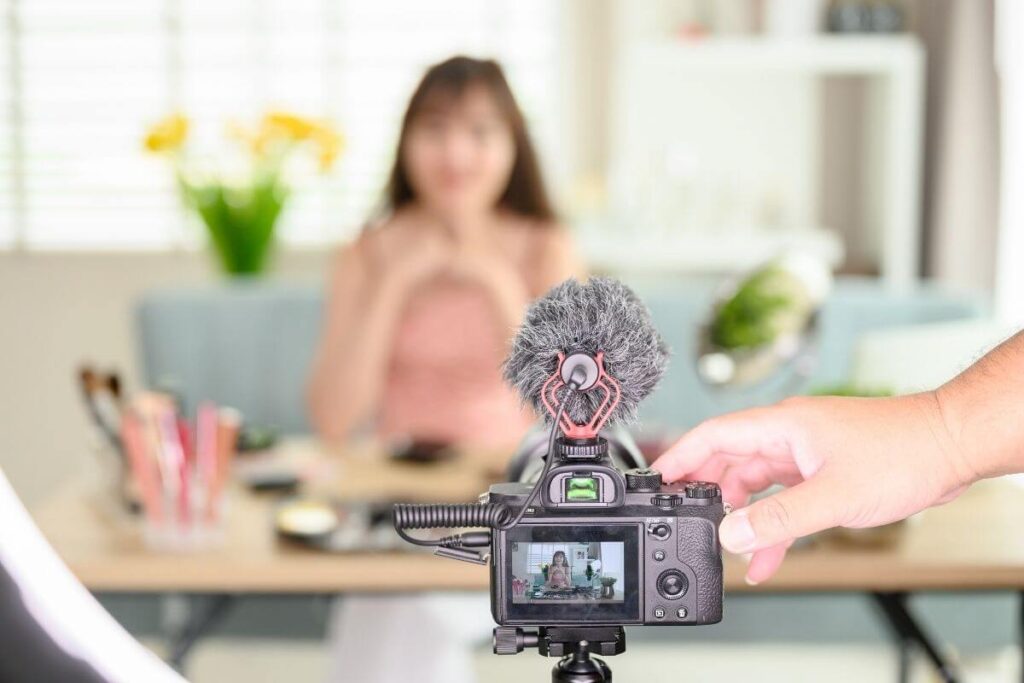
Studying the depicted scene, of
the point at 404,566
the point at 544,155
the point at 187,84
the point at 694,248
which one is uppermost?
the point at 187,84

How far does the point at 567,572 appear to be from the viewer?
582mm

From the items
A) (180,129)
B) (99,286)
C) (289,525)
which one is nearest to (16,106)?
(99,286)

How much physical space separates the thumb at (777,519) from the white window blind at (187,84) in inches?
122

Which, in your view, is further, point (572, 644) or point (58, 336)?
point (58, 336)

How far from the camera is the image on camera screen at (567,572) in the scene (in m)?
0.58

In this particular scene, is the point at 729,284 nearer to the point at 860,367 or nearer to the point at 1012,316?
the point at 860,367

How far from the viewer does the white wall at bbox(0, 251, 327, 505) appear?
3686 mm

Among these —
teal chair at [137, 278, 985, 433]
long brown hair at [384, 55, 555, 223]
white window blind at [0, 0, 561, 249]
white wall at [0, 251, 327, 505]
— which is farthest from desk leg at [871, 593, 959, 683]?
white wall at [0, 251, 327, 505]

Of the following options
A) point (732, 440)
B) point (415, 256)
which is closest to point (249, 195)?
point (415, 256)

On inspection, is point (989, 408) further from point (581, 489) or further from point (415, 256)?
point (415, 256)

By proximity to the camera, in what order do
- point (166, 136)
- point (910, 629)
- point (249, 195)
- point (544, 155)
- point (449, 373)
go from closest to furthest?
point (910, 629) → point (449, 373) → point (544, 155) → point (166, 136) → point (249, 195)

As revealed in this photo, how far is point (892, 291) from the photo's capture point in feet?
8.55

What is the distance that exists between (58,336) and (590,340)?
3.45m

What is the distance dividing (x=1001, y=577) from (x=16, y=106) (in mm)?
3247
